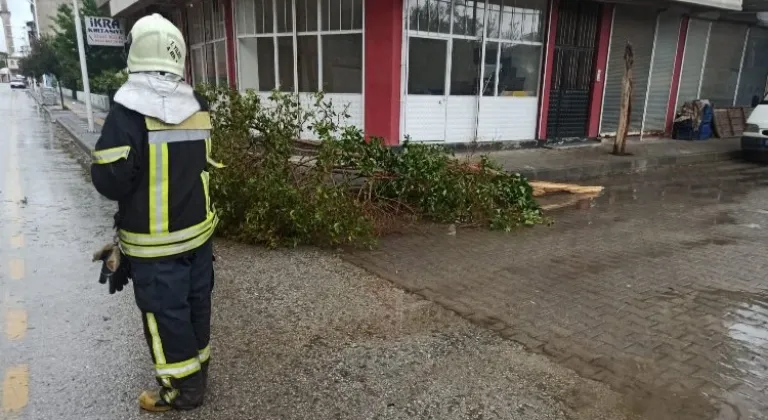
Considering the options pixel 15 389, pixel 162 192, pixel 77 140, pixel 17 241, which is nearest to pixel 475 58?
pixel 17 241

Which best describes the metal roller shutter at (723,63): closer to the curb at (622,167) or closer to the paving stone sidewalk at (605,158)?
the paving stone sidewalk at (605,158)

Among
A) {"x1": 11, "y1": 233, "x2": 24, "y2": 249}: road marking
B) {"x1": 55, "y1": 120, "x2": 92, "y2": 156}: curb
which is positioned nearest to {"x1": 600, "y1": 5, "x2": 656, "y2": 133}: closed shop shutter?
{"x1": 55, "y1": 120, "x2": 92, "y2": 156}: curb

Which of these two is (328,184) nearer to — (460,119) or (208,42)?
(460,119)

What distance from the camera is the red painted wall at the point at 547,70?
1249cm

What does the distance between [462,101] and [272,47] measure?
15.4ft

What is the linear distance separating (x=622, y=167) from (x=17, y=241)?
11.4m

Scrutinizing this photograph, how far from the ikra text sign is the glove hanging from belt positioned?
16170 mm

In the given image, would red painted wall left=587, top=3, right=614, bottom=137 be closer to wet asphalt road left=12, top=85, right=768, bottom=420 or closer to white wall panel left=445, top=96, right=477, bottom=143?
white wall panel left=445, top=96, right=477, bottom=143

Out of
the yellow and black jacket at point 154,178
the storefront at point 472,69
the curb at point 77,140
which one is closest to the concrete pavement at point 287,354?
the yellow and black jacket at point 154,178

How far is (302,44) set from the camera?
463 inches

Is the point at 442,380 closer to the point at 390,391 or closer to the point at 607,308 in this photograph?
the point at 390,391

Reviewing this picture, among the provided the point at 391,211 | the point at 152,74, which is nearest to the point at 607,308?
the point at 391,211

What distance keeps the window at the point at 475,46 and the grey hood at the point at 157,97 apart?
27.2ft

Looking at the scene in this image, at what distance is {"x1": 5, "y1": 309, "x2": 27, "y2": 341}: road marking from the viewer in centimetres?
378
